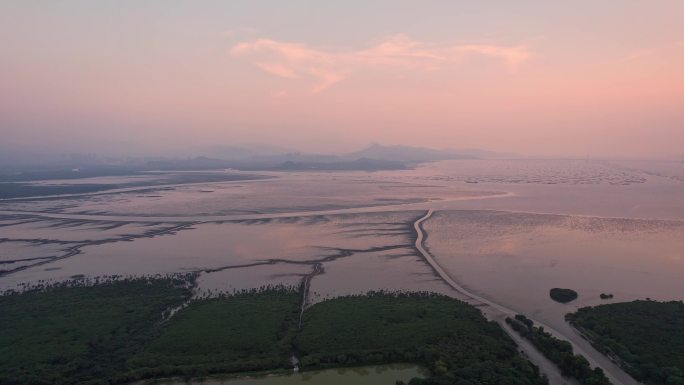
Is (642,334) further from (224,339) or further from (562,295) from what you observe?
(224,339)

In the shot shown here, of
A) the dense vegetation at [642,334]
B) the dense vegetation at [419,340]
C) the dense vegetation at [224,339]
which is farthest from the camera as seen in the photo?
the dense vegetation at [224,339]

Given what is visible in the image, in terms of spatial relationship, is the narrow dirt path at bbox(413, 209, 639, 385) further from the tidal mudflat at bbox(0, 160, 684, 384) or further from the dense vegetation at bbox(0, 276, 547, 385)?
the dense vegetation at bbox(0, 276, 547, 385)

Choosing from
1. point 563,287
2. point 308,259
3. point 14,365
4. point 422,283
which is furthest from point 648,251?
point 14,365

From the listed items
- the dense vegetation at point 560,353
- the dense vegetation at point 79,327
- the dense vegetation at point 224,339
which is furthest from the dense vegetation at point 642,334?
the dense vegetation at point 79,327

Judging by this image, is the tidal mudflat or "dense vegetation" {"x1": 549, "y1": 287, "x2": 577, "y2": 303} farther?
the tidal mudflat

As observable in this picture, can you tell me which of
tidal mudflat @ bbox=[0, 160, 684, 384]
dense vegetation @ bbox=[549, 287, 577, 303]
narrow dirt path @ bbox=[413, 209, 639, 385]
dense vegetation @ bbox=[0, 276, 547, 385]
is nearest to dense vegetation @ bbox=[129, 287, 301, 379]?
dense vegetation @ bbox=[0, 276, 547, 385]

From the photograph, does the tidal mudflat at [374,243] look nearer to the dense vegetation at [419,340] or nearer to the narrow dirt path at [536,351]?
the narrow dirt path at [536,351]
